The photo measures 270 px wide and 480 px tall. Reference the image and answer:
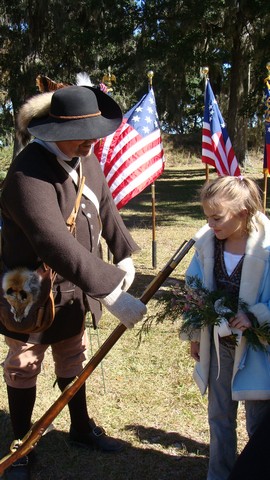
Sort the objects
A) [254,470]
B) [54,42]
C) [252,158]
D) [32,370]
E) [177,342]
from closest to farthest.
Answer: [254,470], [32,370], [177,342], [54,42], [252,158]

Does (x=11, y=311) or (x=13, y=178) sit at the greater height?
(x=13, y=178)

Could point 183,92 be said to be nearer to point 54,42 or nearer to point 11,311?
point 54,42

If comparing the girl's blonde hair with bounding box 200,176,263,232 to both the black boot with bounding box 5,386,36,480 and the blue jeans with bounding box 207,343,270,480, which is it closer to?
the blue jeans with bounding box 207,343,270,480

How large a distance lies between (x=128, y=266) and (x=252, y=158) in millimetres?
22127

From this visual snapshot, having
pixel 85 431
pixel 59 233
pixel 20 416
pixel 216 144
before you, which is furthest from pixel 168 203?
pixel 59 233

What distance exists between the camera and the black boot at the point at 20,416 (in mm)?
2695

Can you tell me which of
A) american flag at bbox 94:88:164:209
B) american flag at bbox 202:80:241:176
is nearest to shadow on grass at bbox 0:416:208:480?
american flag at bbox 94:88:164:209

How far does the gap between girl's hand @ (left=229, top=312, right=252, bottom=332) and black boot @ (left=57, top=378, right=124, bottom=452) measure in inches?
48.6

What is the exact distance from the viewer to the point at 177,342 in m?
4.52

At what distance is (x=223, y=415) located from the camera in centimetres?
239

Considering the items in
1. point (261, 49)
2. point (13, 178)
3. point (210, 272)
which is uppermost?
point (261, 49)

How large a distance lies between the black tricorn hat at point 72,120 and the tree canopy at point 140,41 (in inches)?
550

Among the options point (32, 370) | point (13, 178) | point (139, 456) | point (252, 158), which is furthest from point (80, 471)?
point (252, 158)

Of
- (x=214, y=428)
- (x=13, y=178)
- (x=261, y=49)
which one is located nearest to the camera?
(x=13, y=178)
